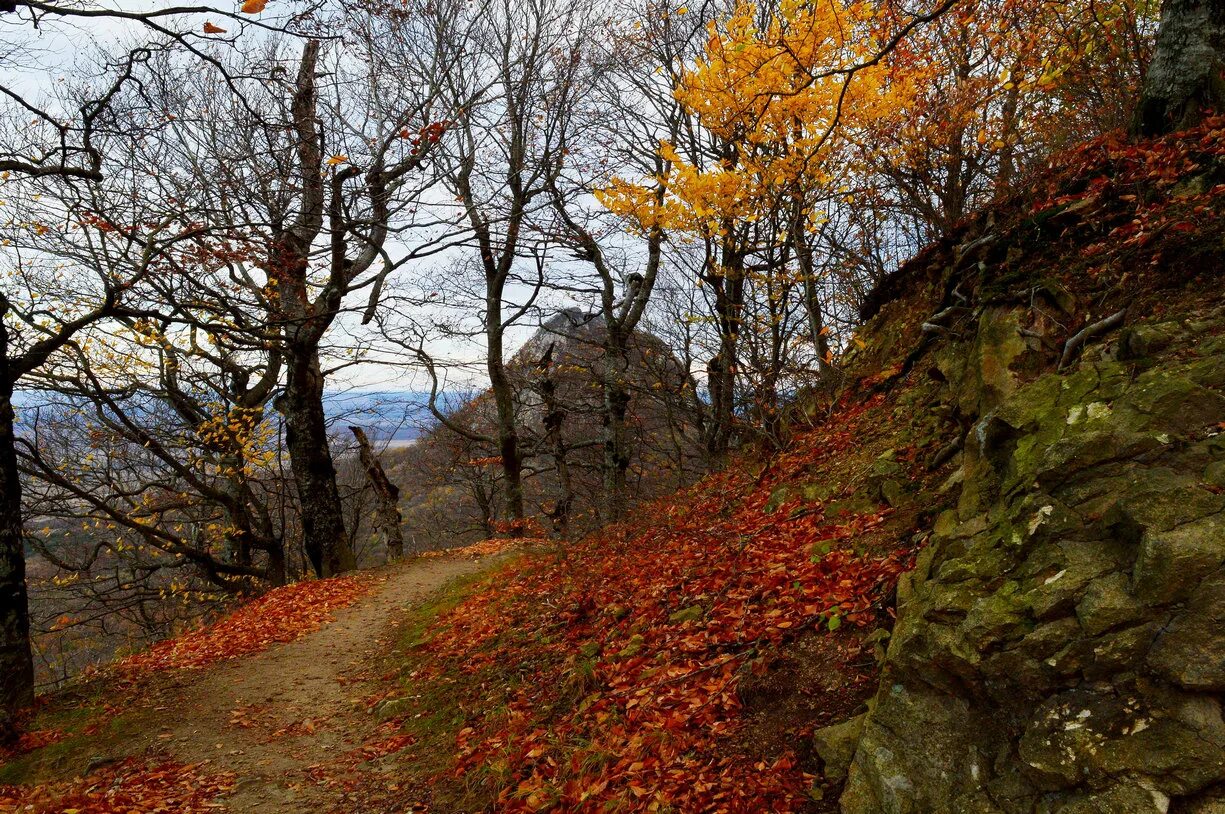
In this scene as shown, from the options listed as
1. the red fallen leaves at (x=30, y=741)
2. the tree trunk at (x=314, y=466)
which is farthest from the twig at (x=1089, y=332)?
the tree trunk at (x=314, y=466)

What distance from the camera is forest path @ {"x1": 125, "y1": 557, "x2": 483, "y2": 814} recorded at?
4.63 m

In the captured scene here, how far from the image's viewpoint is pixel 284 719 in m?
5.94

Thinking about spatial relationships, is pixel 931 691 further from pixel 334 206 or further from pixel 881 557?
pixel 334 206

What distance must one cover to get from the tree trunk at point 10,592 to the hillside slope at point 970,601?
11.1 feet

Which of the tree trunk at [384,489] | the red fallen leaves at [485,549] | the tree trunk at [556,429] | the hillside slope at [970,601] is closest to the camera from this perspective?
the hillside slope at [970,601]

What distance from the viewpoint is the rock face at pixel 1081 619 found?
219 centimetres

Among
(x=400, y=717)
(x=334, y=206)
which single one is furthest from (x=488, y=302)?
(x=400, y=717)

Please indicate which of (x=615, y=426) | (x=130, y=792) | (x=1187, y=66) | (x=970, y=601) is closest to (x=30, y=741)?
(x=130, y=792)

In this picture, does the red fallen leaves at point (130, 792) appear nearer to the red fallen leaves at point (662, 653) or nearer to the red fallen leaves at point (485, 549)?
the red fallen leaves at point (662, 653)

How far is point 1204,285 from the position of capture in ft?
12.4

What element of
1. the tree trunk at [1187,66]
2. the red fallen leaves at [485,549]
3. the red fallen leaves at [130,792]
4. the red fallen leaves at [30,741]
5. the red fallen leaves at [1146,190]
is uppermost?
the tree trunk at [1187,66]

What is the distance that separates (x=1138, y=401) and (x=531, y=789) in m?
4.02

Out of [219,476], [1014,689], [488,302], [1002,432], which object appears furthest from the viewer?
[488,302]

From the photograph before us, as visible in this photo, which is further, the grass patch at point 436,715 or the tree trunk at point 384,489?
the tree trunk at point 384,489
